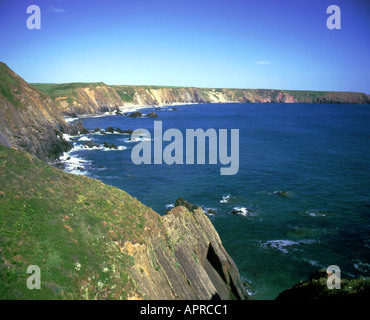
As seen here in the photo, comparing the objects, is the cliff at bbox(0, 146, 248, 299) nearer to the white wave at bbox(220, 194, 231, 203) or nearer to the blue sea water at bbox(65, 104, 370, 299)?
the blue sea water at bbox(65, 104, 370, 299)

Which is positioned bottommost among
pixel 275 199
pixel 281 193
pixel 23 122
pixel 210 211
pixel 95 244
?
pixel 210 211

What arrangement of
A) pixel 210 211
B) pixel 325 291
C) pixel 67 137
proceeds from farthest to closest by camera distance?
pixel 67 137 < pixel 210 211 < pixel 325 291

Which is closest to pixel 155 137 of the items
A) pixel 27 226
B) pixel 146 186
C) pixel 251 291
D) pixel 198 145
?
pixel 198 145

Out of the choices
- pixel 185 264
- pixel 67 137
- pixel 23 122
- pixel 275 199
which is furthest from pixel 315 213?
pixel 67 137

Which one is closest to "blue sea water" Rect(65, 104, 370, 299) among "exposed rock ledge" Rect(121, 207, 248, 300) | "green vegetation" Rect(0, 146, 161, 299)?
"exposed rock ledge" Rect(121, 207, 248, 300)

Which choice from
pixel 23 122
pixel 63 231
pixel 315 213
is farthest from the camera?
pixel 23 122

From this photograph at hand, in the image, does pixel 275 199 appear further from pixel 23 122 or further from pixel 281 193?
pixel 23 122

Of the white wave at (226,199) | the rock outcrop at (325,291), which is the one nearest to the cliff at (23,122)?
the white wave at (226,199)
